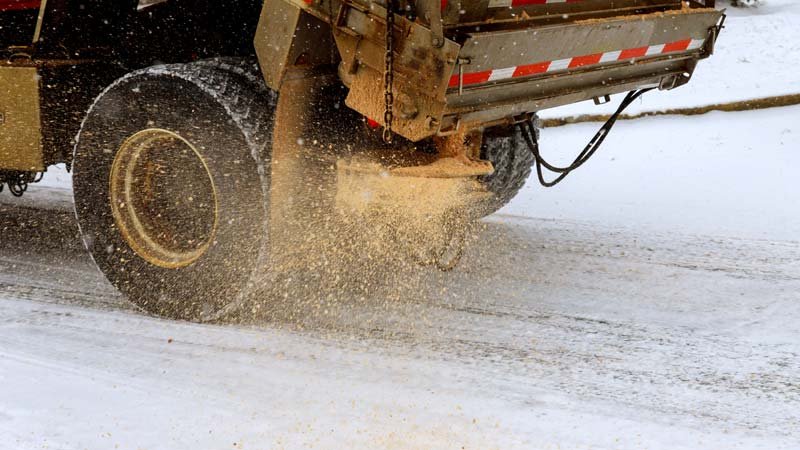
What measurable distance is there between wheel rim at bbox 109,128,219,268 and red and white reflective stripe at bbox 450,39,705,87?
1360 mm

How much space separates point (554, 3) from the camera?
396cm

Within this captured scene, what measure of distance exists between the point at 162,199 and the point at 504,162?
1641mm

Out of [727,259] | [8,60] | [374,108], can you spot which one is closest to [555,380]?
[374,108]

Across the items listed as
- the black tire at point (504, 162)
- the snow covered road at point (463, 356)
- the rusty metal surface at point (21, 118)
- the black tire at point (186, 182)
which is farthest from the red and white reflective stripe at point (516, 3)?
the rusty metal surface at point (21, 118)

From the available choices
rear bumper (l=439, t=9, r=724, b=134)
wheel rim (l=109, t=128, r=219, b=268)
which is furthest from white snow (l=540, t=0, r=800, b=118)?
wheel rim (l=109, t=128, r=219, b=268)

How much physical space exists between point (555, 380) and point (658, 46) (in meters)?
1.61

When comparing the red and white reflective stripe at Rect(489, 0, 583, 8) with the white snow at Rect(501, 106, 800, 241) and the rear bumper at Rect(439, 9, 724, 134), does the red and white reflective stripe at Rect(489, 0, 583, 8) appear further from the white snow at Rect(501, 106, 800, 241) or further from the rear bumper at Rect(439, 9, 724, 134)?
the white snow at Rect(501, 106, 800, 241)

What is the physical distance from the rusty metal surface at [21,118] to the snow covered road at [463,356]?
2.02 feet

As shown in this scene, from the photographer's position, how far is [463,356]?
372 cm

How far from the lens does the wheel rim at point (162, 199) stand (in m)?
4.27

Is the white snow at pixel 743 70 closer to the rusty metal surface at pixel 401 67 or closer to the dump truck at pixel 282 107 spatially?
the dump truck at pixel 282 107

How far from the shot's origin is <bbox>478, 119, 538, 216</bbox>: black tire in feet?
15.2

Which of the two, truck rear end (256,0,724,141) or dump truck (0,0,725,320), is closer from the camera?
truck rear end (256,0,724,141)

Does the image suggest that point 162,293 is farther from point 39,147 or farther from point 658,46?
point 658,46
